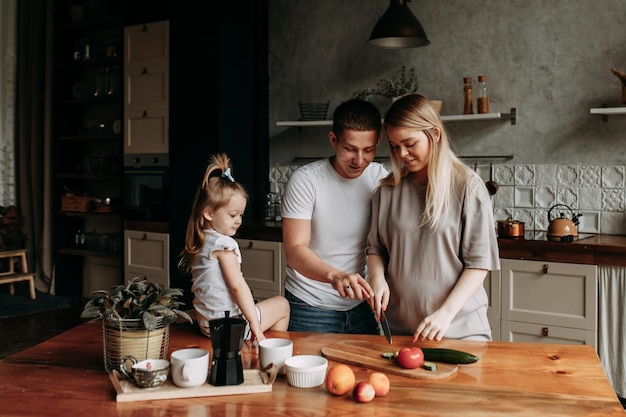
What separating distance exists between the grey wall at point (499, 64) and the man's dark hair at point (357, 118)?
251 cm

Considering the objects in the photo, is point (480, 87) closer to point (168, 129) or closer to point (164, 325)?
point (168, 129)

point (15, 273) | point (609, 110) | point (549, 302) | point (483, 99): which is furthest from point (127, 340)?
point (15, 273)

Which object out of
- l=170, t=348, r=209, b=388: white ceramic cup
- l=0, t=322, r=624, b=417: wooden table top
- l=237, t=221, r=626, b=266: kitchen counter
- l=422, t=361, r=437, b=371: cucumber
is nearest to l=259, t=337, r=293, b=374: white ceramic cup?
l=0, t=322, r=624, b=417: wooden table top

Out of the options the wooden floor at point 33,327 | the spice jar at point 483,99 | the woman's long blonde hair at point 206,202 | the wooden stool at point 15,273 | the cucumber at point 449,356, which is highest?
the spice jar at point 483,99

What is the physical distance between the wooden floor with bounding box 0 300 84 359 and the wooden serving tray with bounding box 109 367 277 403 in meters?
3.48

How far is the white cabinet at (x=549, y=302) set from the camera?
373 centimetres

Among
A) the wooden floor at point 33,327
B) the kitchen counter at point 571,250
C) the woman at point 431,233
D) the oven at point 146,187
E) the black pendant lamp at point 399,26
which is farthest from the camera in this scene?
the oven at point 146,187

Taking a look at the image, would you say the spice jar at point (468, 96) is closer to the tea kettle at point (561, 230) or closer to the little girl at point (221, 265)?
the tea kettle at point (561, 230)

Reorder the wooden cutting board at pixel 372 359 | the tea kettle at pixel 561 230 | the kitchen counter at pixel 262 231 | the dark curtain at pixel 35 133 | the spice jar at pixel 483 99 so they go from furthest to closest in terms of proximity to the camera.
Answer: the dark curtain at pixel 35 133, the kitchen counter at pixel 262 231, the spice jar at pixel 483 99, the tea kettle at pixel 561 230, the wooden cutting board at pixel 372 359

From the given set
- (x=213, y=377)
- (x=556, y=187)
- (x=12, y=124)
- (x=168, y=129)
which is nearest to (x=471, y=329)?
(x=213, y=377)

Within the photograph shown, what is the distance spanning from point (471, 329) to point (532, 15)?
10.0 ft

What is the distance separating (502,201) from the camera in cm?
479

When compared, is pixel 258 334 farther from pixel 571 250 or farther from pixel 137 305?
pixel 571 250

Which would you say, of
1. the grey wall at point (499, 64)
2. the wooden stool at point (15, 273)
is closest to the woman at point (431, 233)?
the grey wall at point (499, 64)
